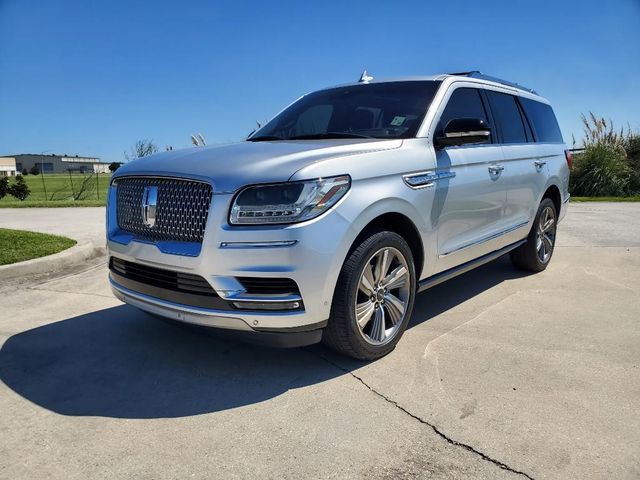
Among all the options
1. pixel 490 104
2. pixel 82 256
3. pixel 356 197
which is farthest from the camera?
pixel 82 256

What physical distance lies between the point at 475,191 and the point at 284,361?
2.09 m

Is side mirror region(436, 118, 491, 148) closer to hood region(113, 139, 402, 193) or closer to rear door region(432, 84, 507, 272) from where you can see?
rear door region(432, 84, 507, 272)

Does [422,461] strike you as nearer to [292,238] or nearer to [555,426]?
[555,426]

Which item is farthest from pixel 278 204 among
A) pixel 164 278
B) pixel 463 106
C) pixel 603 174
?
pixel 603 174

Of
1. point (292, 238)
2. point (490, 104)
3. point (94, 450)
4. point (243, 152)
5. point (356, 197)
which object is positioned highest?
point (490, 104)

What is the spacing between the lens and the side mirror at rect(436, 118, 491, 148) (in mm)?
3686

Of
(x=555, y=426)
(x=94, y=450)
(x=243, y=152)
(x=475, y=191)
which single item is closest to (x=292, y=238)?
(x=243, y=152)

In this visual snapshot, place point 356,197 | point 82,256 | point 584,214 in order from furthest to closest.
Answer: point 584,214 → point 82,256 → point 356,197

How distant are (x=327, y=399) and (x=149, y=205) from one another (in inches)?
62.8

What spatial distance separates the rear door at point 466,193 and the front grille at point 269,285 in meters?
1.37

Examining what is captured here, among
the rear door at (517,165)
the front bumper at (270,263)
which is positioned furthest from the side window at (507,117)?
the front bumper at (270,263)

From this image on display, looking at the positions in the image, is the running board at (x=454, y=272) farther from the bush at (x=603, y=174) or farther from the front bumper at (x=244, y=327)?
the bush at (x=603, y=174)

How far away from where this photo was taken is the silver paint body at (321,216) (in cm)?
278

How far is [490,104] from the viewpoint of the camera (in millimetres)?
4797
